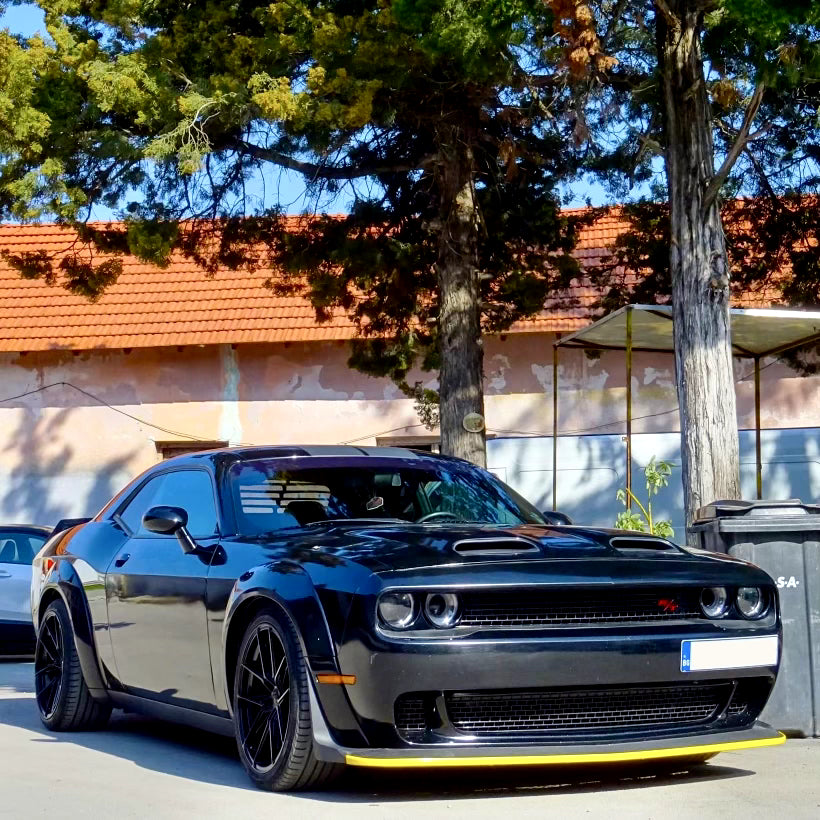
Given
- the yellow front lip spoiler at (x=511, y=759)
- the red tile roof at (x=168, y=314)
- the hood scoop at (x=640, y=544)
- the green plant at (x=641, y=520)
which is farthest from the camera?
the red tile roof at (x=168, y=314)

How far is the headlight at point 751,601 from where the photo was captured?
5863 millimetres

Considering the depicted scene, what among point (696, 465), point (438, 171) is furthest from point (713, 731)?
point (438, 171)

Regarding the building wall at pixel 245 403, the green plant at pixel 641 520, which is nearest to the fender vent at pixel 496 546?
the green plant at pixel 641 520

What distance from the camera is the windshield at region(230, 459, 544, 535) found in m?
6.48

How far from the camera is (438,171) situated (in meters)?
14.8

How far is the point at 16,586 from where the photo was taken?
13.9 m

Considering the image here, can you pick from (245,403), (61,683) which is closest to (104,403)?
(245,403)

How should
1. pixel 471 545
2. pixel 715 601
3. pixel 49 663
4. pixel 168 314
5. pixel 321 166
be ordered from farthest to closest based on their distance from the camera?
pixel 168 314
pixel 321 166
pixel 49 663
pixel 715 601
pixel 471 545

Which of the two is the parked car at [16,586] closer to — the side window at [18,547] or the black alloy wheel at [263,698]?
the side window at [18,547]

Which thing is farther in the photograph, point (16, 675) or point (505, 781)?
point (16, 675)

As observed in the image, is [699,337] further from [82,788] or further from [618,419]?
[618,419]

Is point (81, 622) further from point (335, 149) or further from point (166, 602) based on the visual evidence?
point (335, 149)

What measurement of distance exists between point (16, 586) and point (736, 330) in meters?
7.21

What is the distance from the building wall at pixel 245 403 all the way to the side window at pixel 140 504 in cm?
1644
